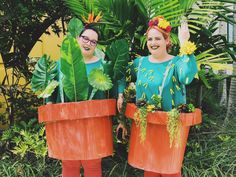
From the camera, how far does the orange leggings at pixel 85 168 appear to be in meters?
2.95

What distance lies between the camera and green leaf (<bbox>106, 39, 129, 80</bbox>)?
9.49 ft

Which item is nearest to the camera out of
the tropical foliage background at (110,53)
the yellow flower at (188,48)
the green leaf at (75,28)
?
the yellow flower at (188,48)

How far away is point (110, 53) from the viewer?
291cm

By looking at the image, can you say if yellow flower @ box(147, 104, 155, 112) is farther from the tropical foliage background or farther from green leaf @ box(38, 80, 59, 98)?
green leaf @ box(38, 80, 59, 98)

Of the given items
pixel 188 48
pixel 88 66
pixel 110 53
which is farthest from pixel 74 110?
pixel 188 48

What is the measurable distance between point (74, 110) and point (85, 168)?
505 mm

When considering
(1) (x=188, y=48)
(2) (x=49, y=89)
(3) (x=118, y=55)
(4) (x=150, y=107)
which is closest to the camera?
(1) (x=188, y=48)

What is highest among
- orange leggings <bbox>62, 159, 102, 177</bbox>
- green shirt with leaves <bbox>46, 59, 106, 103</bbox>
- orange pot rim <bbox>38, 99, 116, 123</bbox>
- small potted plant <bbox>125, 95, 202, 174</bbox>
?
green shirt with leaves <bbox>46, 59, 106, 103</bbox>

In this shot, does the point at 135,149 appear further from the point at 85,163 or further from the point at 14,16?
the point at 14,16

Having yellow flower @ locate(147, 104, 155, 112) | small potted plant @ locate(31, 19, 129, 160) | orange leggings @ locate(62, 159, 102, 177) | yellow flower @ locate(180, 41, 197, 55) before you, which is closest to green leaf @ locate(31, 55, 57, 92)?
small potted plant @ locate(31, 19, 129, 160)

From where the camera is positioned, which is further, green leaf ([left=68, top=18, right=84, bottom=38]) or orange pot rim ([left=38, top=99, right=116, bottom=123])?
green leaf ([left=68, top=18, right=84, bottom=38])

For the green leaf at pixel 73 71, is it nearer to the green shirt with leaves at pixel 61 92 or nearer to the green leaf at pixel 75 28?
the green shirt with leaves at pixel 61 92

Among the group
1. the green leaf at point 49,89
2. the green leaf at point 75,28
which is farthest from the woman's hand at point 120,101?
the green leaf at point 75,28

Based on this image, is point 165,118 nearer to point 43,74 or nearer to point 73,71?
point 73,71
